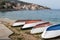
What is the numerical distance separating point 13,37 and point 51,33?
2.20 m

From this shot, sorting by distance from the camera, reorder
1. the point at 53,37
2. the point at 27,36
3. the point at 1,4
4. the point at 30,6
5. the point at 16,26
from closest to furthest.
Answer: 1. the point at 53,37
2. the point at 27,36
3. the point at 16,26
4. the point at 1,4
5. the point at 30,6

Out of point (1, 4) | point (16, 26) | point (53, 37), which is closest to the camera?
point (53, 37)

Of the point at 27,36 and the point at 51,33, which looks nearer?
the point at 51,33

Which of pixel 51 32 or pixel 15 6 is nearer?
pixel 51 32

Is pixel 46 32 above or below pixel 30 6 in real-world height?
below

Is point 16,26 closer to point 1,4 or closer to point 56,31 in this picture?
point 56,31

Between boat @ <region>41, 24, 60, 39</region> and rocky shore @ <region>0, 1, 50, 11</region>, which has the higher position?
rocky shore @ <region>0, 1, 50, 11</region>

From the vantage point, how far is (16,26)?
20281 mm

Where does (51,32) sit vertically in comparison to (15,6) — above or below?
below

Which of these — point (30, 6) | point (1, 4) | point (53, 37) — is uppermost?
point (30, 6)

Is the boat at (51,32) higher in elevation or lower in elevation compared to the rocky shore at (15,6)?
lower

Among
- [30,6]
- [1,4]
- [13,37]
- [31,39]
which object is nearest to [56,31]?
[31,39]

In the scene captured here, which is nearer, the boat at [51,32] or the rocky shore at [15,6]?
the boat at [51,32]

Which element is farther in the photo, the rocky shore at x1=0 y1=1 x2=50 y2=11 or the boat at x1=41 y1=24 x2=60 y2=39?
the rocky shore at x1=0 y1=1 x2=50 y2=11
